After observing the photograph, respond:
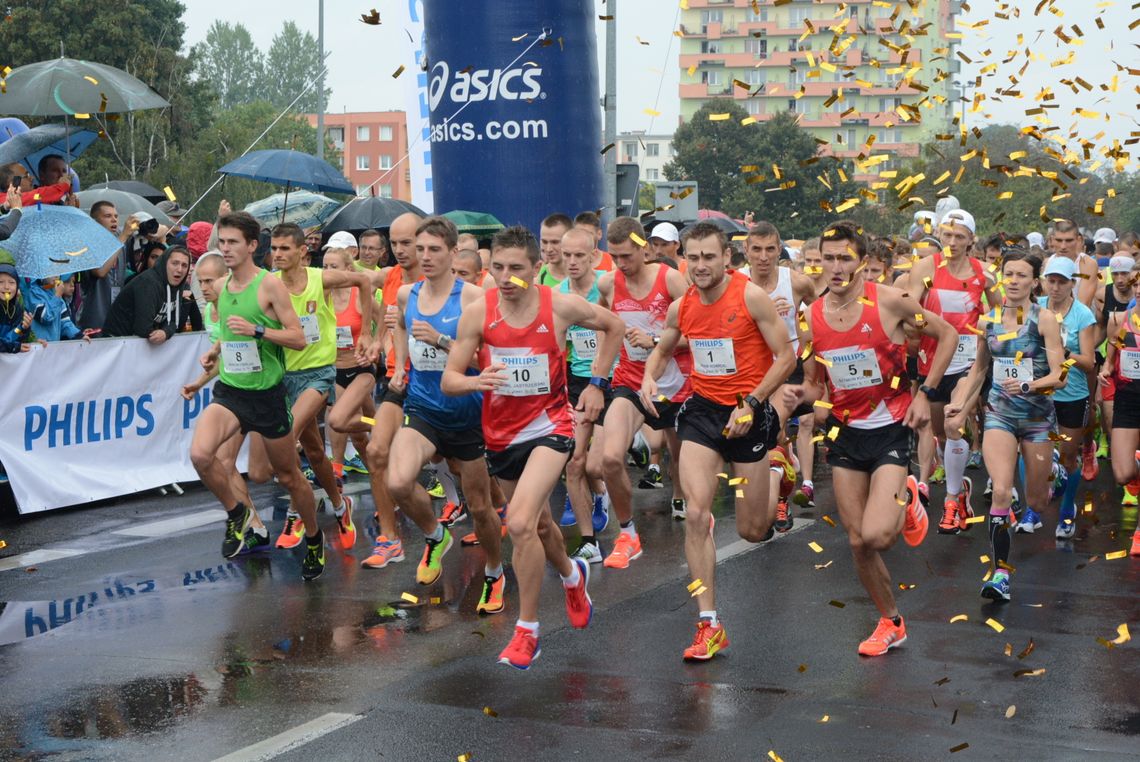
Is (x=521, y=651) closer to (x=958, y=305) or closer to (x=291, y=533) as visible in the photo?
(x=291, y=533)

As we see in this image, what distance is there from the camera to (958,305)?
11758mm

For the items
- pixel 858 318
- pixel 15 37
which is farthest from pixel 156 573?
pixel 15 37

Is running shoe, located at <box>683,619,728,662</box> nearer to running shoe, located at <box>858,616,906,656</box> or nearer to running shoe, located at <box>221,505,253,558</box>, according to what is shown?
running shoe, located at <box>858,616,906,656</box>

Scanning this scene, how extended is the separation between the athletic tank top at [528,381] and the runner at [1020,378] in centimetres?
266

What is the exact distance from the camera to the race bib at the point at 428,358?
862 cm

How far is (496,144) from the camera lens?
1609 centimetres

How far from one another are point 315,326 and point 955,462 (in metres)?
4.62

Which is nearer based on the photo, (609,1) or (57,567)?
(57,567)

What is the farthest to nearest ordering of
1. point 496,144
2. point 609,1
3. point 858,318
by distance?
point 609,1 < point 496,144 < point 858,318

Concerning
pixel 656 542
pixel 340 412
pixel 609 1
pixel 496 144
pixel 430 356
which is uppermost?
pixel 609 1

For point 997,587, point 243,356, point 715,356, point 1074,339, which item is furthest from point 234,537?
point 1074,339

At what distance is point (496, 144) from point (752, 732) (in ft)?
36.0

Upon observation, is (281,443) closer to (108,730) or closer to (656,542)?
(656,542)

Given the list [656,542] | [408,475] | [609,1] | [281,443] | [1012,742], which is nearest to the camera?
[1012,742]
